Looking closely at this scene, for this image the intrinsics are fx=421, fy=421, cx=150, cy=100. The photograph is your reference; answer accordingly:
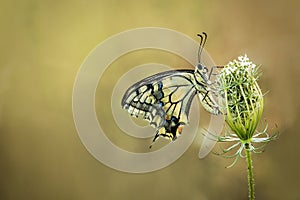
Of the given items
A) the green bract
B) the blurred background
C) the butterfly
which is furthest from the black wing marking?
the blurred background

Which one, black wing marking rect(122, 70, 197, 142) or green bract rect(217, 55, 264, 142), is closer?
green bract rect(217, 55, 264, 142)

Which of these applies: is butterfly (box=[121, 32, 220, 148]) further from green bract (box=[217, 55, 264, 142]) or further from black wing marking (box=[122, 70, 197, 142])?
green bract (box=[217, 55, 264, 142])

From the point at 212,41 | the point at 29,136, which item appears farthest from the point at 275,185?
the point at 29,136

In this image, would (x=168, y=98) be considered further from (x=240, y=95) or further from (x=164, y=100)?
(x=240, y=95)

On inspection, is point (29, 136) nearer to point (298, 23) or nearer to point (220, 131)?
point (220, 131)

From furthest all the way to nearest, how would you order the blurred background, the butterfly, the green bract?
the blurred background < the butterfly < the green bract

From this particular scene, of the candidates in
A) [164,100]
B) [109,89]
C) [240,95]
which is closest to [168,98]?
[164,100]
